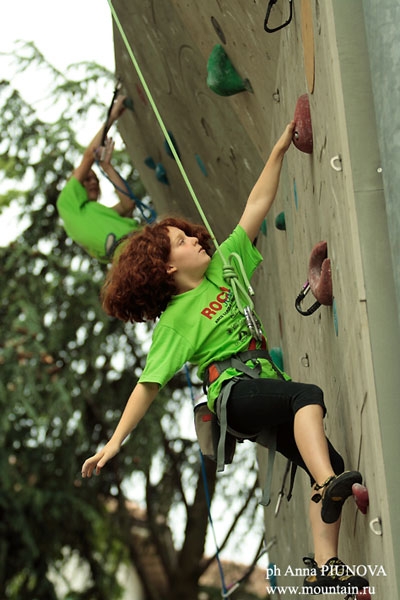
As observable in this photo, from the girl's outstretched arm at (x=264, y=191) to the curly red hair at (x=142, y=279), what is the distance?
0.15 metres

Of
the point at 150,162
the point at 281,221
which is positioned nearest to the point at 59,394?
the point at 150,162

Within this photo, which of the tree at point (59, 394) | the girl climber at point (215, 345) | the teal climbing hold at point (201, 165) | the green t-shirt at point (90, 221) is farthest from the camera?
the tree at point (59, 394)

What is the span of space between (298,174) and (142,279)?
0.70 m

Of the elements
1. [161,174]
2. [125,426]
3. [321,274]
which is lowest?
[125,426]

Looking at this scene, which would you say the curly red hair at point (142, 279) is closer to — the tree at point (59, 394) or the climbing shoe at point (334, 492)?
the climbing shoe at point (334, 492)

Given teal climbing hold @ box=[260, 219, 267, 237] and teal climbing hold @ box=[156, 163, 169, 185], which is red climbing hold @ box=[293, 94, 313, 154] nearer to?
teal climbing hold @ box=[260, 219, 267, 237]

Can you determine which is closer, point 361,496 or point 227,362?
point 361,496

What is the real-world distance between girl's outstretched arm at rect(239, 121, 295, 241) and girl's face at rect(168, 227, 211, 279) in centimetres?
19

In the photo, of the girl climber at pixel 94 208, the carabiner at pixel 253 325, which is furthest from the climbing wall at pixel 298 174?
the girl climber at pixel 94 208

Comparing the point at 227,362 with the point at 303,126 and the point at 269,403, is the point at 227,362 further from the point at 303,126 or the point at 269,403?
the point at 303,126

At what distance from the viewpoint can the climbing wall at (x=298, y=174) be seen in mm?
2129

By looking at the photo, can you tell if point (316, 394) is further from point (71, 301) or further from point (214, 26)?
point (71, 301)

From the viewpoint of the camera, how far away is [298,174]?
330cm

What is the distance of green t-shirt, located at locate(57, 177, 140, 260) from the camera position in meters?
5.38
